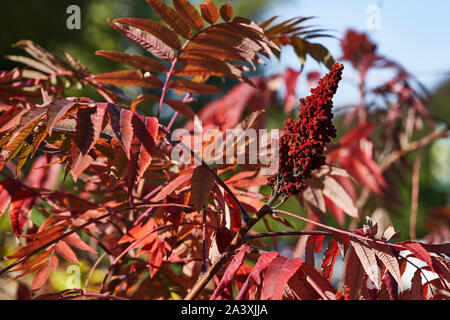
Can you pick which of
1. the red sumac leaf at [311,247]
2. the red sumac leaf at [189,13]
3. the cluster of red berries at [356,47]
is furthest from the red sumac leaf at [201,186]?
the cluster of red berries at [356,47]

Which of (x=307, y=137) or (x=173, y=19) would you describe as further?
(x=173, y=19)

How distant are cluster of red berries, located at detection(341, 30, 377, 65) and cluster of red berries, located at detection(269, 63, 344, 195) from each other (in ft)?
2.91

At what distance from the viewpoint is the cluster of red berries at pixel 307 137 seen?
37cm

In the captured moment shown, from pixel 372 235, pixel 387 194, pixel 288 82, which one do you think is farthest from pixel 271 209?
pixel 288 82

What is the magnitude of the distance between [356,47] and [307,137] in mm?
921

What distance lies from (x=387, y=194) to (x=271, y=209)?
702mm

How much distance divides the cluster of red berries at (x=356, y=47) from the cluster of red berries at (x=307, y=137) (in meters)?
0.89

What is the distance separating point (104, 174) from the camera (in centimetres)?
56

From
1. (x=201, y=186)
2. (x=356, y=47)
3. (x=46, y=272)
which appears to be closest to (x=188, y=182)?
(x=201, y=186)

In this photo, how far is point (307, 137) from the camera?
39 cm

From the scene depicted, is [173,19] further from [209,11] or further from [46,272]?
[46,272]
